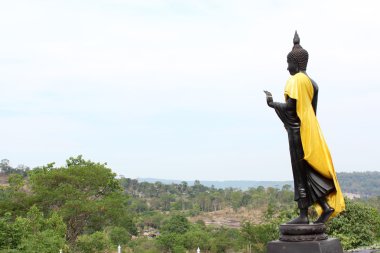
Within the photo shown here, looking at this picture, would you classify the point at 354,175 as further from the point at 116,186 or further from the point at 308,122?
the point at 308,122

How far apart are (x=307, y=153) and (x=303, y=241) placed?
2.93 feet

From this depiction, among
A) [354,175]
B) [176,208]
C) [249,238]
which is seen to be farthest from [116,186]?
[354,175]

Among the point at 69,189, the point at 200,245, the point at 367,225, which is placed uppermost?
the point at 69,189

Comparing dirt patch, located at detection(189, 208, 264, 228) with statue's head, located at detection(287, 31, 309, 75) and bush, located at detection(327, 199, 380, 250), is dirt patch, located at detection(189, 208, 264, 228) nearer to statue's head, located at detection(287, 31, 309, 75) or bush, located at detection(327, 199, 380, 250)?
bush, located at detection(327, 199, 380, 250)

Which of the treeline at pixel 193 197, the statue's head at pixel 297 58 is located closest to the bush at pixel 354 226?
the statue's head at pixel 297 58

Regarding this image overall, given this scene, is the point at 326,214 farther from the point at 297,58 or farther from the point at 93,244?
the point at 93,244

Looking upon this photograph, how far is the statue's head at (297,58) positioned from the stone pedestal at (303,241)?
5.53ft

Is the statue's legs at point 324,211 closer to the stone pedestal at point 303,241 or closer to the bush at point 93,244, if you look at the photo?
the stone pedestal at point 303,241

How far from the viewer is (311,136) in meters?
5.23

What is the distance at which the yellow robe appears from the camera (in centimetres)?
522

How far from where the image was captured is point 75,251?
20.0 meters

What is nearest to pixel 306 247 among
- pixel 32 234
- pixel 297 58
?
pixel 297 58

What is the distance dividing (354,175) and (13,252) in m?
179

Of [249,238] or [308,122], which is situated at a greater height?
[308,122]
